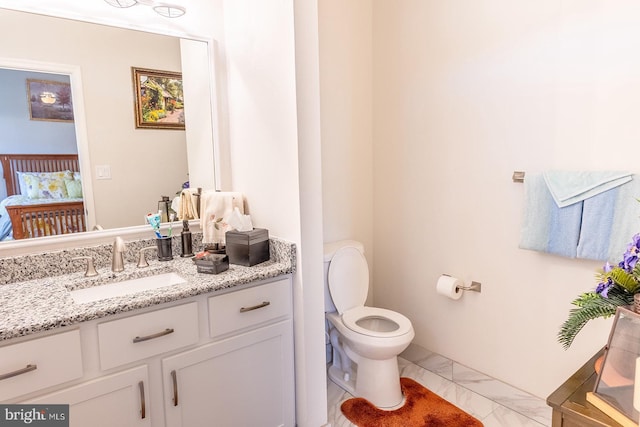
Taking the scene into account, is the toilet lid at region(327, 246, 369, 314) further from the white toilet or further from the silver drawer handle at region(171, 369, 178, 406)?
the silver drawer handle at region(171, 369, 178, 406)

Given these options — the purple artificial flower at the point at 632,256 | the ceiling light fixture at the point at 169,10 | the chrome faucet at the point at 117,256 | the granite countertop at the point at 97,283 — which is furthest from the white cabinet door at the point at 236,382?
the ceiling light fixture at the point at 169,10

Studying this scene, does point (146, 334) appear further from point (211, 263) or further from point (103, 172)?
point (103, 172)

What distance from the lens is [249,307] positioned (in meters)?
1.65

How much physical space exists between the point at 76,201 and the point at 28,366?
2.67 ft

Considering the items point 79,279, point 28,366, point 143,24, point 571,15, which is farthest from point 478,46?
point 28,366

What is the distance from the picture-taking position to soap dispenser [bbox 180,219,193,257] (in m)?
1.95

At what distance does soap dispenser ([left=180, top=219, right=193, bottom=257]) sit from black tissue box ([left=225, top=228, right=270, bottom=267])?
10.1 inches

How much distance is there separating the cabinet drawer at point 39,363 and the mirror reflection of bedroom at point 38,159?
66 cm

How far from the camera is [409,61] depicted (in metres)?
2.39

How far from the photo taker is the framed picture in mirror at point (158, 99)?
1905 mm

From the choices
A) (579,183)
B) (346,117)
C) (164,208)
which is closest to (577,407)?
(579,183)

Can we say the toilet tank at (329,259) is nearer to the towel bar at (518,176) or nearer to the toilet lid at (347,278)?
the toilet lid at (347,278)

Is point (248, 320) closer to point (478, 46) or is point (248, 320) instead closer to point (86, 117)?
point (86, 117)

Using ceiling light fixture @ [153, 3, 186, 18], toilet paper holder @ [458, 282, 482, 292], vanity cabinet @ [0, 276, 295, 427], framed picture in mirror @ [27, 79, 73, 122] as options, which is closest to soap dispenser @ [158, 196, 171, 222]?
framed picture in mirror @ [27, 79, 73, 122]
